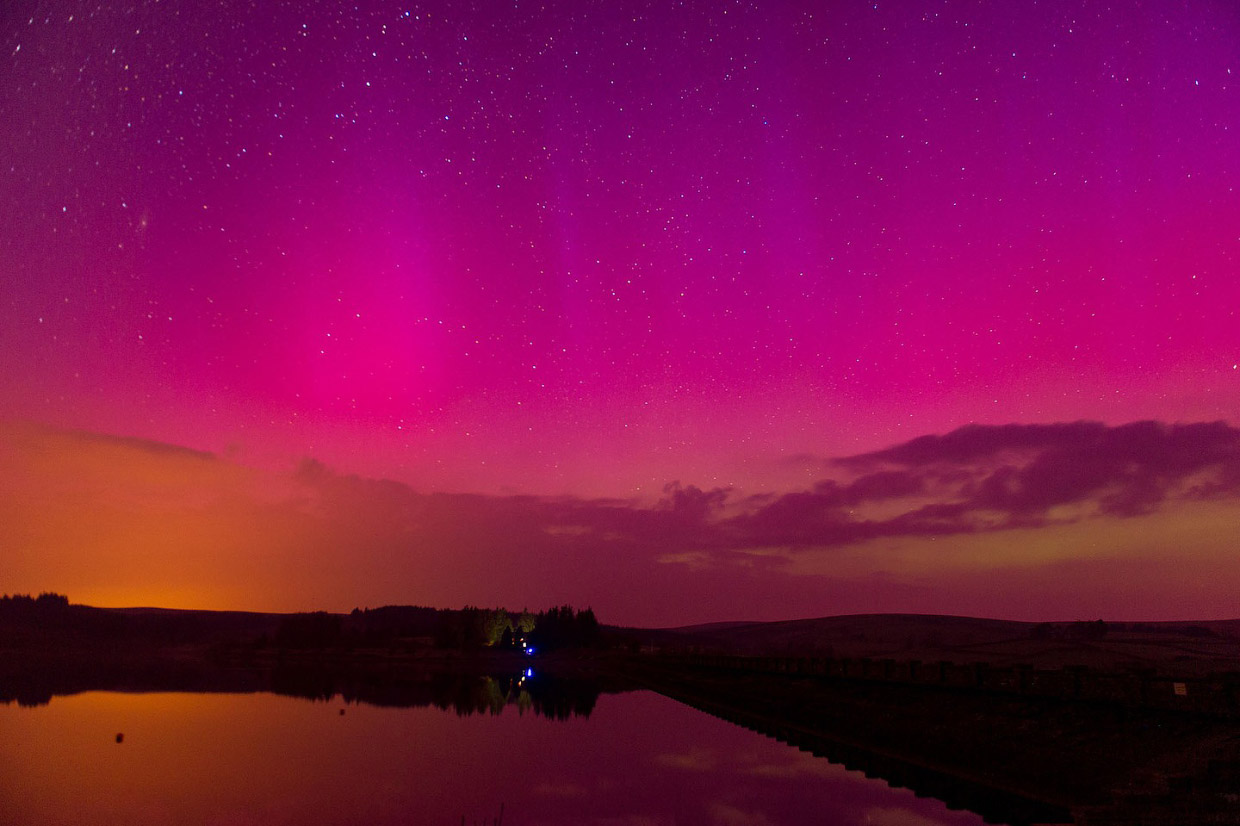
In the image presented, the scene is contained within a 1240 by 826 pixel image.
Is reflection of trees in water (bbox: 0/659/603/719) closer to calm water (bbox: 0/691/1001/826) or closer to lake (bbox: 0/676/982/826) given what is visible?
lake (bbox: 0/676/982/826)

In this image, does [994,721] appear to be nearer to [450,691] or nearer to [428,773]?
[428,773]

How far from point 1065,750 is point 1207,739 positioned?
4533mm

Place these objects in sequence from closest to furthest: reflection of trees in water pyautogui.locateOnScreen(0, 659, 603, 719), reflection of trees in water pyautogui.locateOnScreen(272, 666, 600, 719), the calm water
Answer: the calm water → reflection of trees in water pyautogui.locateOnScreen(272, 666, 600, 719) → reflection of trees in water pyautogui.locateOnScreen(0, 659, 603, 719)

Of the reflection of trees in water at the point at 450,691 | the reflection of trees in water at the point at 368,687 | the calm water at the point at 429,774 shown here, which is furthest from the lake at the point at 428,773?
the reflection of trees in water at the point at 368,687

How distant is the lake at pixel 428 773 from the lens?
84.7 ft

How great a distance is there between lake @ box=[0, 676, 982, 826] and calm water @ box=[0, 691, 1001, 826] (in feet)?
0.31

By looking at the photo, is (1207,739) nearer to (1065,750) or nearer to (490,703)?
(1065,750)

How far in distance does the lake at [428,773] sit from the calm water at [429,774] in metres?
0.10

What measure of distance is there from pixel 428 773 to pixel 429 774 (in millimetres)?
308

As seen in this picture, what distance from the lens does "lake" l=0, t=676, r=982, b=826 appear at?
84.7 feet

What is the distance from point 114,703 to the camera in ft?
234

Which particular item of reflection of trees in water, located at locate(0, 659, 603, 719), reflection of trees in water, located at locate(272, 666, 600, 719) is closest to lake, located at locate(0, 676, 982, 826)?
reflection of trees in water, located at locate(272, 666, 600, 719)

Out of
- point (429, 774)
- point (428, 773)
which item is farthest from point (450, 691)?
point (429, 774)

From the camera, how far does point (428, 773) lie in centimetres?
3556
